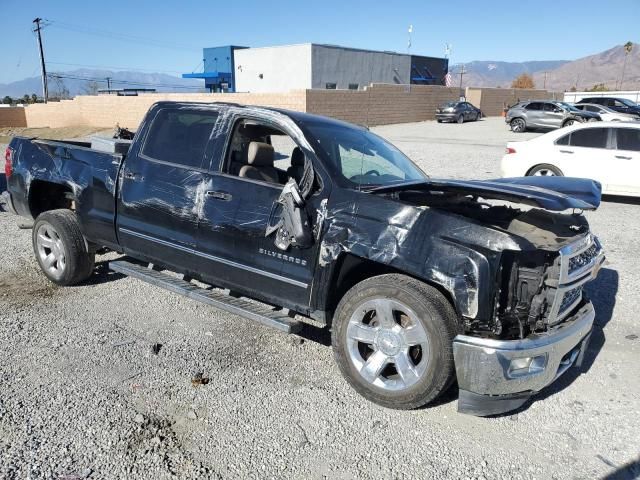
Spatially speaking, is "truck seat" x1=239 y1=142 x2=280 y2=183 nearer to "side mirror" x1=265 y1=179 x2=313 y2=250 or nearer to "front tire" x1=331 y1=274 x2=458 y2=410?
"side mirror" x1=265 y1=179 x2=313 y2=250

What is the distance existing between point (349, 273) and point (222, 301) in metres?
1.11

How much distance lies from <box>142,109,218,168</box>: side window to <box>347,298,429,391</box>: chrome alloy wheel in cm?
192

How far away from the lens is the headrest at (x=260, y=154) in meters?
4.35

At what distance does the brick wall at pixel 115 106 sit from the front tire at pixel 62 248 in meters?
22.9

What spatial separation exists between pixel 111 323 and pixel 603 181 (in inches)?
359

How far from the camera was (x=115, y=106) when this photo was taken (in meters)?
33.5

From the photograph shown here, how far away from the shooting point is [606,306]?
208 inches

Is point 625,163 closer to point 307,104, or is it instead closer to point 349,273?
point 349,273

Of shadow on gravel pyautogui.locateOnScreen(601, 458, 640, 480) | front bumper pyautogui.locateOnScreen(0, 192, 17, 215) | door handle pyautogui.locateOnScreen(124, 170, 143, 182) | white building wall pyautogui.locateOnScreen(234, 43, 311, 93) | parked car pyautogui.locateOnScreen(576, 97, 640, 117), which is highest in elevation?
white building wall pyautogui.locateOnScreen(234, 43, 311, 93)

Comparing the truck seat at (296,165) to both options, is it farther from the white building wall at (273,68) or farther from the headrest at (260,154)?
the white building wall at (273,68)

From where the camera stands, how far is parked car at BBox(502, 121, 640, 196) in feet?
32.7

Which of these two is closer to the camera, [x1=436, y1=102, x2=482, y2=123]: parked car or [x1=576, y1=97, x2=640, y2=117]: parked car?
[x1=576, y1=97, x2=640, y2=117]: parked car

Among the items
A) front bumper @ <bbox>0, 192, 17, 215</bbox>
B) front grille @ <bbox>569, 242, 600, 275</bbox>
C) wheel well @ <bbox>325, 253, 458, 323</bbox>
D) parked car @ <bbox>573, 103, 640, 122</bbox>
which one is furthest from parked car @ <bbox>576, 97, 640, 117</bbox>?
front bumper @ <bbox>0, 192, 17, 215</bbox>

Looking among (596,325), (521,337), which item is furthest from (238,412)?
(596,325)
